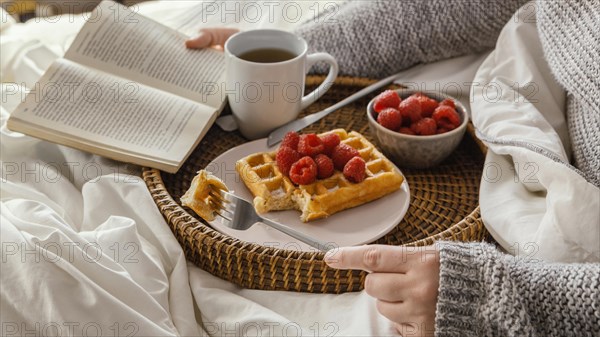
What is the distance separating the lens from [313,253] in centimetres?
84

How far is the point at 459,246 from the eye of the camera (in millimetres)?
786

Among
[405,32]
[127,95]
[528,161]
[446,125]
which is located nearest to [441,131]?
[446,125]

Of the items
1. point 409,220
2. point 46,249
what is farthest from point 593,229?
point 46,249

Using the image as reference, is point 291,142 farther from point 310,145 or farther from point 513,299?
point 513,299

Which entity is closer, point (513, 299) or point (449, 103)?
point (513, 299)

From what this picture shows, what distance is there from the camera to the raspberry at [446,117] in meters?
1.06

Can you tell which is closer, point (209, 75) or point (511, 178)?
point (511, 178)

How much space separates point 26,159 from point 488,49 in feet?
2.73

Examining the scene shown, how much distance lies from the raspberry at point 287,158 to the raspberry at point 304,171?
0.05 feet

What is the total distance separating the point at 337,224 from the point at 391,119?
209mm

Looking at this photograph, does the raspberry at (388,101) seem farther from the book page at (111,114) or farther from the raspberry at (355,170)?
the book page at (111,114)

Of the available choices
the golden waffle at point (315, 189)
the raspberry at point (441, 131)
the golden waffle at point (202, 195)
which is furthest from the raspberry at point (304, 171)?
the raspberry at point (441, 131)

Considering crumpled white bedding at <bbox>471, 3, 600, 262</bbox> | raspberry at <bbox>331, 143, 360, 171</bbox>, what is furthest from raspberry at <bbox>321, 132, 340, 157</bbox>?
crumpled white bedding at <bbox>471, 3, 600, 262</bbox>

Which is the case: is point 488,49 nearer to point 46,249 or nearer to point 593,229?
point 593,229
